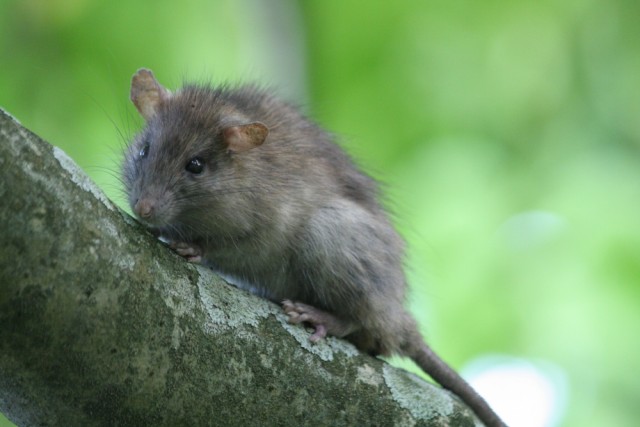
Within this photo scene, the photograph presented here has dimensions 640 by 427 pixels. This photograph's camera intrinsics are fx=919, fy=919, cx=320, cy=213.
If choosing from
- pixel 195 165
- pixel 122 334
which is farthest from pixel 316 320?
pixel 122 334

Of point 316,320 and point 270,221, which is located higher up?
point 270,221

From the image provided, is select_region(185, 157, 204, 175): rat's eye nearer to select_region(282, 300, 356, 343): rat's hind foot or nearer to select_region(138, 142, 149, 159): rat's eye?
select_region(138, 142, 149, 159): rat's eye

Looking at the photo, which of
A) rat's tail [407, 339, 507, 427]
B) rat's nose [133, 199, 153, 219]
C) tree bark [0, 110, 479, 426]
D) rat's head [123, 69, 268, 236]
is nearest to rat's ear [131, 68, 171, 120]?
rat's head [123, 69, 268, 236]

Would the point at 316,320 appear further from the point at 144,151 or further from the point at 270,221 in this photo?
the point at 144,151

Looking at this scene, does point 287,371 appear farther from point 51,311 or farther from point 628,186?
point 628,186

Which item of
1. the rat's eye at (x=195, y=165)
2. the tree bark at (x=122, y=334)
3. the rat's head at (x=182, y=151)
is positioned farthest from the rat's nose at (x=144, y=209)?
the tree bark at (x=122, y=334)

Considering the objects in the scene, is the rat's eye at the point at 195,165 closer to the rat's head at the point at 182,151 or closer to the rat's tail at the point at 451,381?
the rat's head at the point at 182,151
